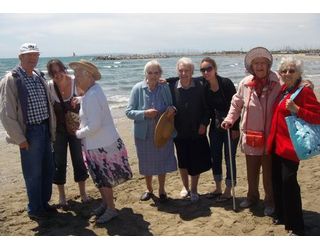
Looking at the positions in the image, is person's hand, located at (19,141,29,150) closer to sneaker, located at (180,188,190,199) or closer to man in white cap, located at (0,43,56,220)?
man in white cap, located at (0,43,56,220)

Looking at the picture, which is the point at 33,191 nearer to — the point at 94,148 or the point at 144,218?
the point at 94,148

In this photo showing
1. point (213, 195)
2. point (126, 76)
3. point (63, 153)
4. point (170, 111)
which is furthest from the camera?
point (126, 76)

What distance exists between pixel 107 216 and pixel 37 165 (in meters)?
1.06

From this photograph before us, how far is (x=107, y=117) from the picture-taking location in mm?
4316

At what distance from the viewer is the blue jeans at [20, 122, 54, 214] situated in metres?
4.49

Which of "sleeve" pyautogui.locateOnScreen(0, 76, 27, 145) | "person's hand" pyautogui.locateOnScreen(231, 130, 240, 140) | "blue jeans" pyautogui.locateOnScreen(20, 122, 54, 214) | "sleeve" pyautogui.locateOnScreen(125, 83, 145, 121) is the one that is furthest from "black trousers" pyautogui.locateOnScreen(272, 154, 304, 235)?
"sleeve" pyautogui.locateOnScreen(0, 76, 27, 145)

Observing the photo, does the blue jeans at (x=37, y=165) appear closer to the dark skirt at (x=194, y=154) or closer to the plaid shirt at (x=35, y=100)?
the plaid shirt at (x=35, y=100)

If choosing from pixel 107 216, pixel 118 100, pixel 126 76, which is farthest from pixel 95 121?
pixel 126 76

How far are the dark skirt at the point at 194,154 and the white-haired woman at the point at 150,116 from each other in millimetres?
137

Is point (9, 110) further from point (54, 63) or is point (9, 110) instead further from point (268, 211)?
point (268, 211)

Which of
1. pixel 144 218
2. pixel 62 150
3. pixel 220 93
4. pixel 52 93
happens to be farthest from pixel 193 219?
pixel 52 93

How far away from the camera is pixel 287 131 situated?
391 centimetres

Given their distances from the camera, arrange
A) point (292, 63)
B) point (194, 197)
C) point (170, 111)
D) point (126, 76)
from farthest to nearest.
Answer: point (126, 76) < point (194, 197) < point (170, 111) < point (292, 63)

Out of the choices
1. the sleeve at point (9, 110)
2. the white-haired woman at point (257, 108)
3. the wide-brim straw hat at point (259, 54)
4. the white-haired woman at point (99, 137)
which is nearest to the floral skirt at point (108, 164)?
the white-haired woman at point (99, 137)
